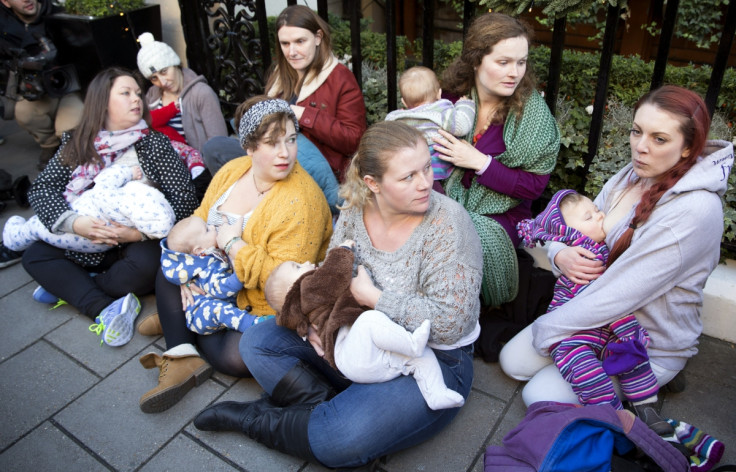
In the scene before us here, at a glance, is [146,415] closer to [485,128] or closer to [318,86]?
[318,86]

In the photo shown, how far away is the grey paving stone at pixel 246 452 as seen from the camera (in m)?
2.42

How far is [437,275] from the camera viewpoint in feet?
7.57

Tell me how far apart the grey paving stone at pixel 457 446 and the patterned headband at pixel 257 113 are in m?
1.65

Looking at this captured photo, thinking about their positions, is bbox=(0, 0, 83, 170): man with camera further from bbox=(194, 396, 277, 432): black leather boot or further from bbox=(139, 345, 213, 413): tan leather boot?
bbox=(194, 396, 277, 432): black leather boot

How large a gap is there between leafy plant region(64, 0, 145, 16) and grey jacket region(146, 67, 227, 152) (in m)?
1.44

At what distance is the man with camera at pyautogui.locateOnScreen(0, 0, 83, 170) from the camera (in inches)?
190

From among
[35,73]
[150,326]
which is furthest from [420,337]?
[35,73]

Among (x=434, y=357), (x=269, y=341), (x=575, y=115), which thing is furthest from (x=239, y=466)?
(x=575, y=115)

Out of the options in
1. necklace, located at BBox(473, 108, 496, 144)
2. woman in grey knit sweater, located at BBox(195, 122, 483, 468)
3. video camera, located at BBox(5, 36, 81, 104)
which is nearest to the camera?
woman in grey knit sweater, located at BBox(195, 122, 483, 468)

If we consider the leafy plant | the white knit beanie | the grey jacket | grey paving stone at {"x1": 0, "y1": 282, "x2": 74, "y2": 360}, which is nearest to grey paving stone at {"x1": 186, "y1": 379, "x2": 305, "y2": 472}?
grey paving stone at {"x1": 0, "y1": 282, "x2": 74, "y2": 360}

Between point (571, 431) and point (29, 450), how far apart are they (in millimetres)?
2367

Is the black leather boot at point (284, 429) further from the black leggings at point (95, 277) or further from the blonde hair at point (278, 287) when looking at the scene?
the black leggings at point (95, 277)

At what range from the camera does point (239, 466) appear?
243 centimetres

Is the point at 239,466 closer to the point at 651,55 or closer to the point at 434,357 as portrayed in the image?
the point at 434,357
